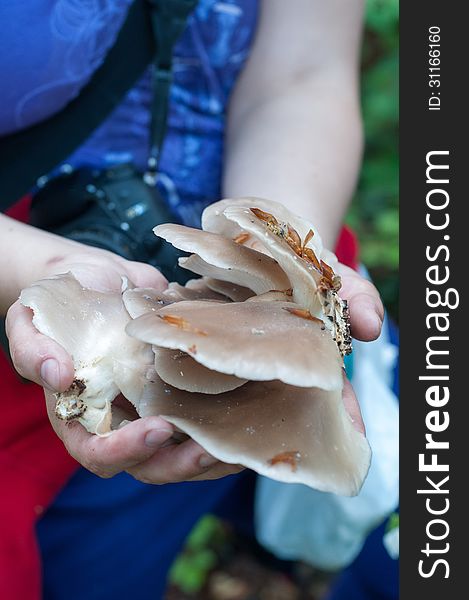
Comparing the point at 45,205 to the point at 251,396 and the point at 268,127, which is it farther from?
the point at 251,396

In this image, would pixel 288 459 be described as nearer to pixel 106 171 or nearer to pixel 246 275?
pixel 246 275

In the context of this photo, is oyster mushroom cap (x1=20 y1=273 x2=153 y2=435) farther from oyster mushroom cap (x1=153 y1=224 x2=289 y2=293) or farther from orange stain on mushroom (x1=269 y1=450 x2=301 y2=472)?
orange stain on mushroom (x1=269 y1=450 x2=301 y2=472)

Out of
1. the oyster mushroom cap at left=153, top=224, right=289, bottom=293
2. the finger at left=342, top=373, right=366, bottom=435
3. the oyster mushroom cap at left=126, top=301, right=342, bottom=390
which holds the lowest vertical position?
the finger at left=342, top=373, right=366, bottom=435

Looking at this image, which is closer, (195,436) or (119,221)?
(195,436)

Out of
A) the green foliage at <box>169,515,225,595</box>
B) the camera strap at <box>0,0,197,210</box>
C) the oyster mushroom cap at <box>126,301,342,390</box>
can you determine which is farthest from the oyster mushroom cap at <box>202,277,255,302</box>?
the green foliage at <box>169,515,225,595</box>

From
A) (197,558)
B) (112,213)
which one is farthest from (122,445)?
(197,558)

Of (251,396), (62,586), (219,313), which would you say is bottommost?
(62,586)

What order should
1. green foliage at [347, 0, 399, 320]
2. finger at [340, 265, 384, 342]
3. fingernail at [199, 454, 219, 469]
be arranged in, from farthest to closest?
green foliage at [347, 0, 399, 320], finger at [340, 265, 384, 342], fingernail at [199, 454, 219, 469]

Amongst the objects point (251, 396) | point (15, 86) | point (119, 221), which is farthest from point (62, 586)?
point (15, 86)
